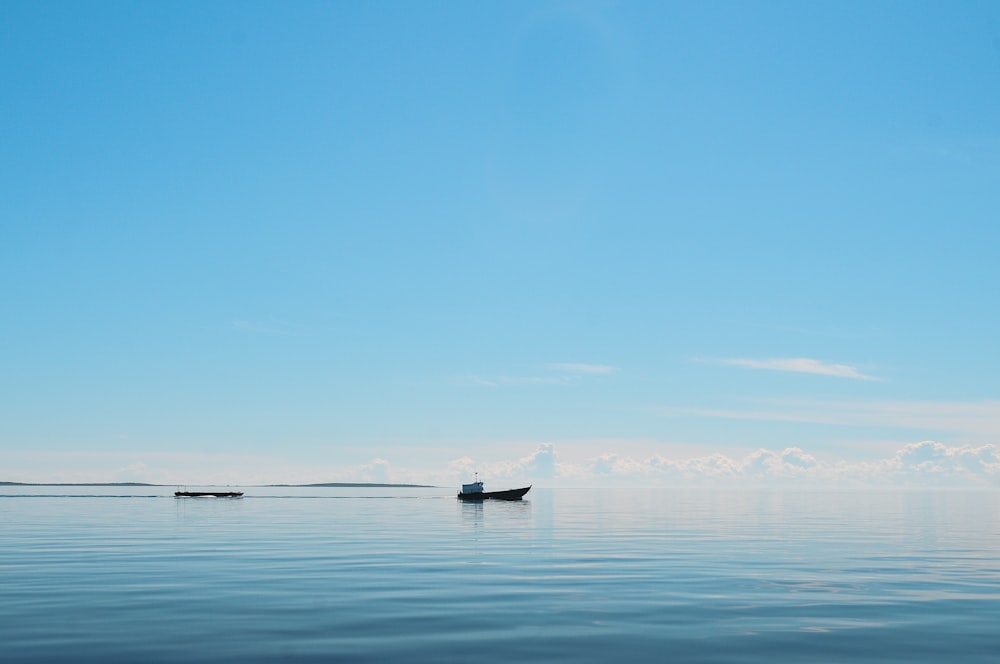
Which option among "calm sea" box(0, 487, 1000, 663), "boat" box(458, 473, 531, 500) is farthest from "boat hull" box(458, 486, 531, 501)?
"calm sea" box(0, 487, 1000, 663)

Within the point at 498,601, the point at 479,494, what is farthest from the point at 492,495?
the point at 498,601

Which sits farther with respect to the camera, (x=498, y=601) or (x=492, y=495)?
(x=492, y=495)

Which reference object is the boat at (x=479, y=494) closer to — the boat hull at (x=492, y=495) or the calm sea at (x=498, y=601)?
the boat hull at (x=492, y=495)

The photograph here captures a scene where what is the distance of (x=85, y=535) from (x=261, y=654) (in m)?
60.3

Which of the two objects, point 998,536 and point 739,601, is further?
point 998,536

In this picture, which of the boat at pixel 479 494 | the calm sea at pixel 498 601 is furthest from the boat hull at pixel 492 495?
the calm sea at pixel 498 601

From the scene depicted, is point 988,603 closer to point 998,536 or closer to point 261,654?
point 261,654

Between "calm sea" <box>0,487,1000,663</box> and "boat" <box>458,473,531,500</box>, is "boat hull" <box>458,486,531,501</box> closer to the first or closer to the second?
"boat" <box>458,473,531,500</box>

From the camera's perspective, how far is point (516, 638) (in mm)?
25594

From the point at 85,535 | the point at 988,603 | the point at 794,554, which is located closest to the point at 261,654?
the point at 988,603

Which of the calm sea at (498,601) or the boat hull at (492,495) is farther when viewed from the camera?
the boat hull at (492,495)

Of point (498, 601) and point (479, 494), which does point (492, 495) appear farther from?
point (498, 601)

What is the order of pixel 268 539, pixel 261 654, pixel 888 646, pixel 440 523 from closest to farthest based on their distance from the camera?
pixel 261 654 < pixel 888 646 < pixel 268 539 < pixel 440 523

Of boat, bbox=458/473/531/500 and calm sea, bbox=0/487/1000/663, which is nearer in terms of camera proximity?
calm sea, bbox=0/487/1000/663
